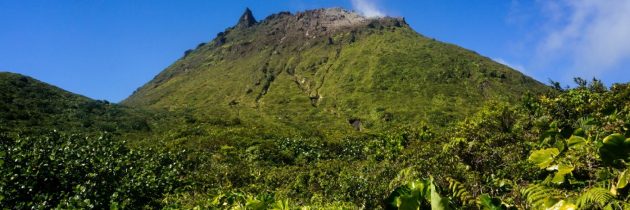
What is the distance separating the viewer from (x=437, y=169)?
59.6ft

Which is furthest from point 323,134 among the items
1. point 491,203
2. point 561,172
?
point 491,203

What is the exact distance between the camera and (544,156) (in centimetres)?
306

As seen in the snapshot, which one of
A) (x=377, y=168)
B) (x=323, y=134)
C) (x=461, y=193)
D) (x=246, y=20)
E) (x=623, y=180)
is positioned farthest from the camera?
(x=246, y=20)

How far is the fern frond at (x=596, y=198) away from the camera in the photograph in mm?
2400

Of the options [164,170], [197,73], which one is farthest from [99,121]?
[197,73]

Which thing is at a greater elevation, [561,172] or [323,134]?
[323,134]

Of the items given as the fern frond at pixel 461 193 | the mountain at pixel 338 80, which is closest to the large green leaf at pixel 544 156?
the fern frond at pixel 461 193

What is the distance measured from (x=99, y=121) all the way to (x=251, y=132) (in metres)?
19.7

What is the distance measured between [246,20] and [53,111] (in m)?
132

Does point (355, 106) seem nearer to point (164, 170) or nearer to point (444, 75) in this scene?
point (444, 75)

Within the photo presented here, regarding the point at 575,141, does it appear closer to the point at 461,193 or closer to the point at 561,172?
the point at 561,172

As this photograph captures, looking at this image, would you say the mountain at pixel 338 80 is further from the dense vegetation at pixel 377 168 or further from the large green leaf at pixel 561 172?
the large green leaf at pixel 561 172

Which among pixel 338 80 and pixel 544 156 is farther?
pixel 338 80

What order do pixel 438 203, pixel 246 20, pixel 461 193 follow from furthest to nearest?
pixel 246 20 → pixel 461 193 → pixel 438 203
